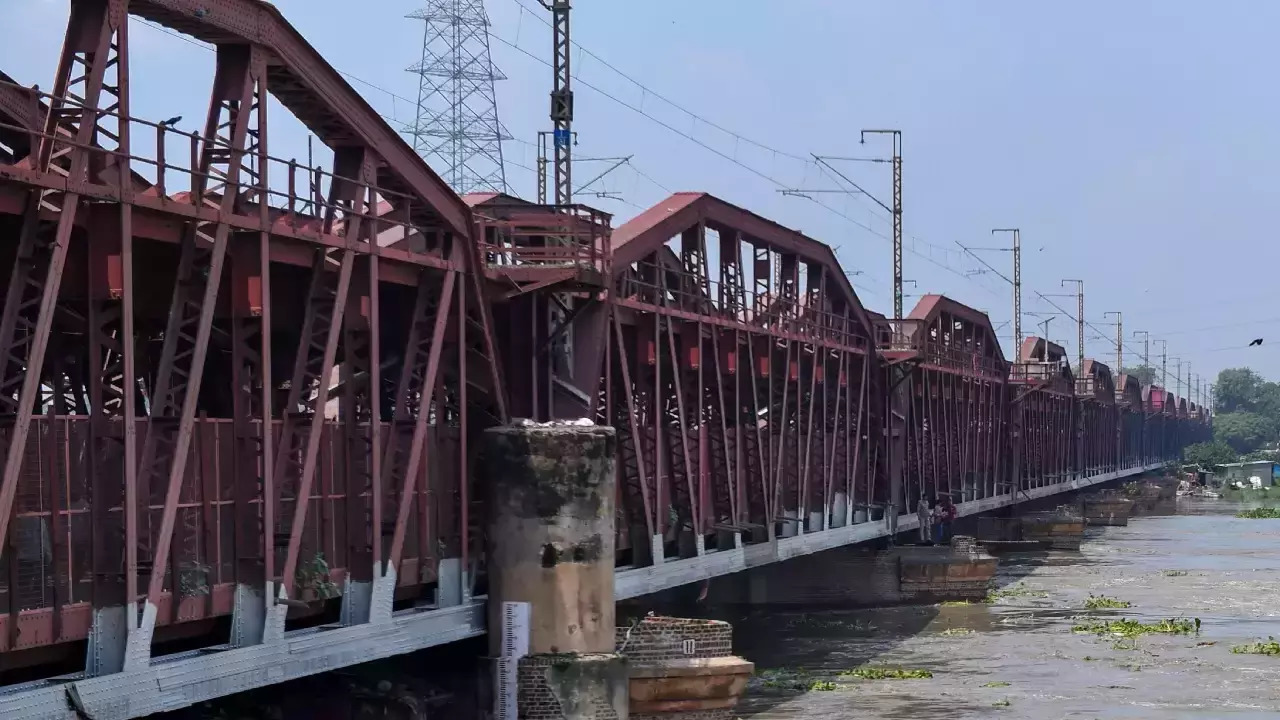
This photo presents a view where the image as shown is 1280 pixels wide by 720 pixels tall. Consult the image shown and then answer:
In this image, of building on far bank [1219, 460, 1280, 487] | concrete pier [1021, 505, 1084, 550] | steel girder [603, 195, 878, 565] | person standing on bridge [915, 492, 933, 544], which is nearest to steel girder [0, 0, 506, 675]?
steel girder [603, 195, 878, 565]

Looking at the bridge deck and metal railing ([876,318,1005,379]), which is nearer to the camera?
the bridge deck

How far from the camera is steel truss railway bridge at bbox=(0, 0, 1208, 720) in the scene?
17797mm

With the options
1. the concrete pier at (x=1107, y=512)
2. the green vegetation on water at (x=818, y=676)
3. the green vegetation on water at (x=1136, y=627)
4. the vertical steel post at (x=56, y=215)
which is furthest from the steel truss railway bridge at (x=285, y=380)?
the concrete pier at (x=1107, y=512)

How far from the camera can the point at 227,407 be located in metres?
25.5

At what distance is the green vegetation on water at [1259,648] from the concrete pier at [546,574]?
66.0 ft

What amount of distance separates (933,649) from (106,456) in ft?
90.0

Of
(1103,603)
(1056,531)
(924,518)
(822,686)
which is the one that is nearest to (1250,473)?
(1056,531)

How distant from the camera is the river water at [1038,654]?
108ft

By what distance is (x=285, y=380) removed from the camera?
89.1ft

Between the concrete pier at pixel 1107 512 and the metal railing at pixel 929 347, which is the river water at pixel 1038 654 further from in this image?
the concrete pier at pixel 1107 512

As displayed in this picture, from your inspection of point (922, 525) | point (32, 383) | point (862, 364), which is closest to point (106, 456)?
point (32, 383)

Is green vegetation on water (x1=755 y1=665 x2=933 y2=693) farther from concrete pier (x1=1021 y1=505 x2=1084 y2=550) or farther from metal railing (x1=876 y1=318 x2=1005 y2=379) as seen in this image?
concrete pier (x1=1021 y1=505 x2=1084 y2=550)

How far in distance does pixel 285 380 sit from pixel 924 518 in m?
37.1

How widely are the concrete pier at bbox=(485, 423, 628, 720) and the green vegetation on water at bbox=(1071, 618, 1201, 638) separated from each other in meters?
22.4
